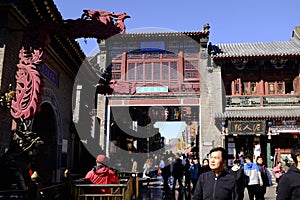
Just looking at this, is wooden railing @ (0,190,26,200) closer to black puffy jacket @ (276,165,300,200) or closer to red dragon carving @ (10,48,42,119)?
red dragon carving @ (10,48,42,119)

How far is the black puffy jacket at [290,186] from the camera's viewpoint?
2812 mm

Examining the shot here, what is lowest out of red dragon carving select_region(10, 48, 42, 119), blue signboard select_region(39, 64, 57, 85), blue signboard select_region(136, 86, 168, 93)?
red dragon carving select_region(10, 48, 42, 119)

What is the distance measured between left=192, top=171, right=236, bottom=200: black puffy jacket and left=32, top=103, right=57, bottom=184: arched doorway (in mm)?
8185

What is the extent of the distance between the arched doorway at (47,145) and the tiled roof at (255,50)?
38.9 ft

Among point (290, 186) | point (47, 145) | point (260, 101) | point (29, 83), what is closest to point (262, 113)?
point (260, 101)

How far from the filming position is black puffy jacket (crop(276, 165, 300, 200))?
281cm

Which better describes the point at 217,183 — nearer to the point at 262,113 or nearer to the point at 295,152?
the point at 295,152

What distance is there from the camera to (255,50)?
68.1 ft

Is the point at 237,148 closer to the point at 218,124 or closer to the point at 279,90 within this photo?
the point at 218,124

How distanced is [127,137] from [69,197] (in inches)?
797

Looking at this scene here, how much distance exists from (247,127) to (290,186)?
53.1 ft

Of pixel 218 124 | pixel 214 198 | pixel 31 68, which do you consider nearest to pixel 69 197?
pixel 31 68

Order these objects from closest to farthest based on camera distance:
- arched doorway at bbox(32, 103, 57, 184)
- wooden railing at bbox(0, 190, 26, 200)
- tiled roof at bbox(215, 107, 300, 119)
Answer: wooden railing at bbox(0, 190, 26, 200) → arched doorway at bbox(32, 103, 57, 184) → tiled roof at bbox(215, 107, 300, 119)

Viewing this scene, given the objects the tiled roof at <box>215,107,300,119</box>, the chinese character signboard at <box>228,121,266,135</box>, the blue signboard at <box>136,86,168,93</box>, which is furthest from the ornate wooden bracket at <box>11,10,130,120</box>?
the blue signboard at <box>136,86,168,93</box>
